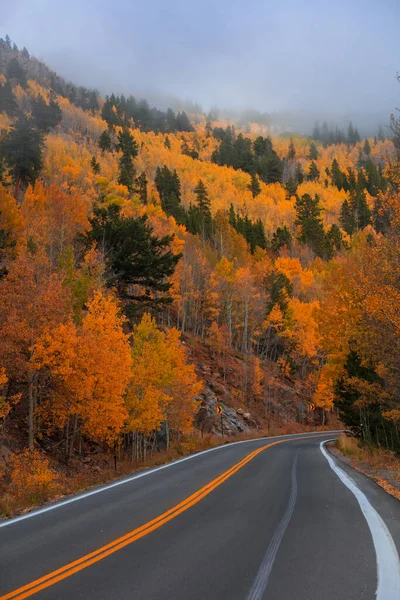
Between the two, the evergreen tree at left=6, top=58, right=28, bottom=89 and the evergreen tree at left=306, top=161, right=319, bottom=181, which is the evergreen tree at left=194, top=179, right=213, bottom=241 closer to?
the evergreen tree at left=306, top=161, right=319, bottom=181

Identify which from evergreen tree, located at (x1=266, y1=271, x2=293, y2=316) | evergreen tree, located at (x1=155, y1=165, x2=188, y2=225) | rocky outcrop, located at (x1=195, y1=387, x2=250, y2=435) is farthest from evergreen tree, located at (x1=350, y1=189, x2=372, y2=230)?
rocky outcrop, located at (x1=195, y1=387, x2=250, y2=435)

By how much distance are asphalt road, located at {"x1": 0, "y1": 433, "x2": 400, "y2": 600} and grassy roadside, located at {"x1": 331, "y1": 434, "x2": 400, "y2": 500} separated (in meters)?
0.96

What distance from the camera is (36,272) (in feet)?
63.8

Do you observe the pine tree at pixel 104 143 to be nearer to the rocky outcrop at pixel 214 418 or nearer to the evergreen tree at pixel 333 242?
the evergreen tree at pixel 333 242

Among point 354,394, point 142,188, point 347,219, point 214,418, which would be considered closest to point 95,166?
point 142,188

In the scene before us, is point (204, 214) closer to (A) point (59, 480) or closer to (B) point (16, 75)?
(A) point (59, 480)

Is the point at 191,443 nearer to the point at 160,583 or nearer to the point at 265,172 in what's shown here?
the point at 160,583

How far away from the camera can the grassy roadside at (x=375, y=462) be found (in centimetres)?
1144

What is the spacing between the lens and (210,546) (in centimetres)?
604

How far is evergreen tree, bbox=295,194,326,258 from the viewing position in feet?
321

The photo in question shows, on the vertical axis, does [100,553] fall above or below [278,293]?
below

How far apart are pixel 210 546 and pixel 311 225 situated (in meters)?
100

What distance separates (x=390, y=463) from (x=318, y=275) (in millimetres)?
65052

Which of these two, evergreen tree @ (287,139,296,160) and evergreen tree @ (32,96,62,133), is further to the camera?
evergreen tree @ (287,139,296,160)
